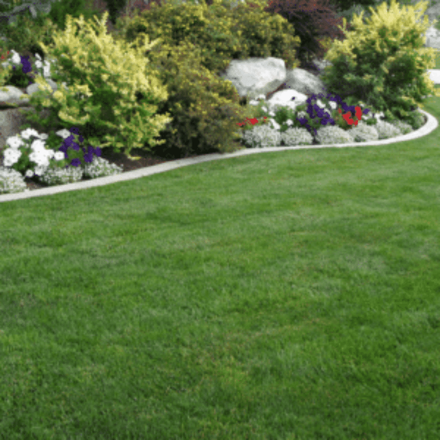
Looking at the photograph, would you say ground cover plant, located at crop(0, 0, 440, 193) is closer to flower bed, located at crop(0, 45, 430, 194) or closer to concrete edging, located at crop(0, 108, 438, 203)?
flower bed, located at crop(0, 45, 430, 194)

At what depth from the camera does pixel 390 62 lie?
1070cm

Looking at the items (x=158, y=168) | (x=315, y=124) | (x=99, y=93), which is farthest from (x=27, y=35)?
(x=315, y=124)

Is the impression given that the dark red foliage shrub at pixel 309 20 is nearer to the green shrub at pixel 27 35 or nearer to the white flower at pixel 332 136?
the white flower at pixel 332 136

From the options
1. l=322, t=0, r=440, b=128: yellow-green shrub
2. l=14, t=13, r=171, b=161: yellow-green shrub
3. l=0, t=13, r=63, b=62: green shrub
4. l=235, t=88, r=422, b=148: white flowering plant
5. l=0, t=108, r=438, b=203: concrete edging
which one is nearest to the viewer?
l=0, t=108, r=438, b=203: concrete edging

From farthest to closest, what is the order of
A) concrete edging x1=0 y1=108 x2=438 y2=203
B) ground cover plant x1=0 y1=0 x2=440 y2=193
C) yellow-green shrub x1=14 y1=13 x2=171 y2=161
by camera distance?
1. yellow-green shrub x1=14 y1=13 x2=171 y2=161
2. ground cover plant x1=0 y1=0 x2=440 y2=193
3. concrete edging x1=0 y1=108 x2=438 y2=203

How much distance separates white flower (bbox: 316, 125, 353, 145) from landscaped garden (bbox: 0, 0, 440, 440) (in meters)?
3.66

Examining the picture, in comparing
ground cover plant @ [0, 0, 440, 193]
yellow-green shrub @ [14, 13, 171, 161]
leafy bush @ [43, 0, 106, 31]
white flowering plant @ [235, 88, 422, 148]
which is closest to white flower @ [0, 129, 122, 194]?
ground cover plant @ [0, 0, 440, 193]

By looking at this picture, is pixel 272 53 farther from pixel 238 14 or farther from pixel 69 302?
pixel 69 302

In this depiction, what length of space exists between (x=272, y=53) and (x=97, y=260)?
32.3ft

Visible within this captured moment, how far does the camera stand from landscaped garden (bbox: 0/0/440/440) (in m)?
2.36

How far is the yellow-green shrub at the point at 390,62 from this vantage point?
10.7 metres

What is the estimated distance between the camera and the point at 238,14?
1138cm

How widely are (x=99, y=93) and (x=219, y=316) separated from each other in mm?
4437

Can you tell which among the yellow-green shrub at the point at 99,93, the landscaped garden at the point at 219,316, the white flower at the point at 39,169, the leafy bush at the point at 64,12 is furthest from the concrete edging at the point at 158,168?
the leafy bush at the point at 64,12
